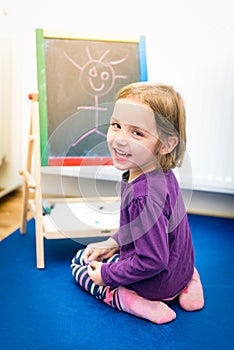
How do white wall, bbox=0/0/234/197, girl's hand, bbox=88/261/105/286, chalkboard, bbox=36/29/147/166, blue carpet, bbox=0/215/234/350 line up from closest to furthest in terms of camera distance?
1. blue carpet, bbox=0/215/234/350
2. girl's hand, bbox=88/261/105/286
3. chalkboard, bbox=36/29/147/166
4. white wall, bbox=0/0/234/197

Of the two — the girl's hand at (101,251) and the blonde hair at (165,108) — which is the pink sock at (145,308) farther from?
the blonde hair at (165,108)

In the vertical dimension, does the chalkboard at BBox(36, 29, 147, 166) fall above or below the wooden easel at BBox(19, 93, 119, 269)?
above

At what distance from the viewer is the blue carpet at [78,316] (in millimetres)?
1031

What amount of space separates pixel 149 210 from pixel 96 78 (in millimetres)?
733

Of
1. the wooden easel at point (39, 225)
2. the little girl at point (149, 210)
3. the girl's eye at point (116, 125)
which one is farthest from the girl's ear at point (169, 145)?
the wooden easel at point (39, 225)

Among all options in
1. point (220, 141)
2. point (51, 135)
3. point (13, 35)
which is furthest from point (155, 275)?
point (13, 35)

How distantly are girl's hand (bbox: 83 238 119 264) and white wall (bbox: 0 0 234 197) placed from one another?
2.34 ft

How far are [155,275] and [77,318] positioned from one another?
235 millimetres

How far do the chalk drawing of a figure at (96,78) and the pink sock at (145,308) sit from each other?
2.06 feet

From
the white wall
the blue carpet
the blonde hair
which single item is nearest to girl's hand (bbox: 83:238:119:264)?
the blue carpet

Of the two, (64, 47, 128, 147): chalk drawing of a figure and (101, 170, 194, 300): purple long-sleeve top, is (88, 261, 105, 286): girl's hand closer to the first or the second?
(101, 170, 194, 300): purple long-sleeve top

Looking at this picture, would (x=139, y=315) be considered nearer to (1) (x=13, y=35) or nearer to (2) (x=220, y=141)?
(2) (x=220, y=141)

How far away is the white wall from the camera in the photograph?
180cm

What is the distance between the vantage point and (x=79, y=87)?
158 centimetres
